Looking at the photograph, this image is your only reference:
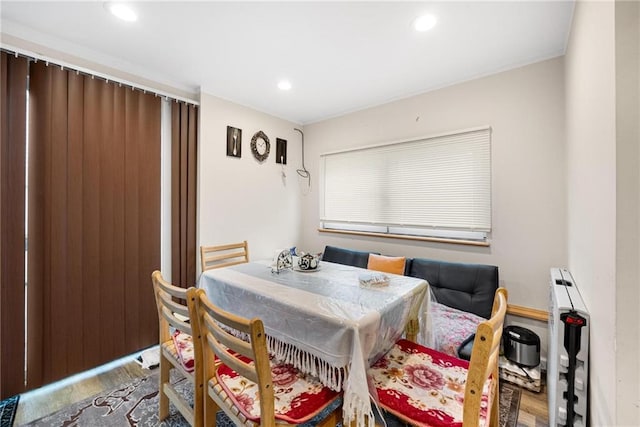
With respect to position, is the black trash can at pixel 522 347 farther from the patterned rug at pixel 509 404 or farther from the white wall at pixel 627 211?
the white wall at pixel 627 211

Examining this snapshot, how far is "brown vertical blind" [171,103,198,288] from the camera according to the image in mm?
2539

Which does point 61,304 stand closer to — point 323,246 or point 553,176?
point 323,246

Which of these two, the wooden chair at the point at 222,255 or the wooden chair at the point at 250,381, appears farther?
the wooden chair at the point at 222,255

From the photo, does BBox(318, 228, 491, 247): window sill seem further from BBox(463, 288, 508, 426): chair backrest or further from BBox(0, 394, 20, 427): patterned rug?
BBox(0, 394, 20, 427): patterned rug

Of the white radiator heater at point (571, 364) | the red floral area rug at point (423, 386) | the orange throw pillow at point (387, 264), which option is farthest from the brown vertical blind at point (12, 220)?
the white radiator heater at point (571, 364)

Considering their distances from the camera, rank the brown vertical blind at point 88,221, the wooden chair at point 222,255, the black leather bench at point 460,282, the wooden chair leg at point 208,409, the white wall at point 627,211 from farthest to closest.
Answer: the wooden chair at point 222,255 < the black leather bench at point 460,282 < the brown vertical blind at point 88,221 < the wooden chair leg at point 208,409 < the white wall at point 627,211

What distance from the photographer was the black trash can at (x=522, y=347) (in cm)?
191

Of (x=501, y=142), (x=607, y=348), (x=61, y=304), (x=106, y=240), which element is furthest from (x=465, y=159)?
(x=61, y=304)

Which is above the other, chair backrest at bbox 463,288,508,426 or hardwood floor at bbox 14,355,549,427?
chair backrest at bbox 463,288,508,426

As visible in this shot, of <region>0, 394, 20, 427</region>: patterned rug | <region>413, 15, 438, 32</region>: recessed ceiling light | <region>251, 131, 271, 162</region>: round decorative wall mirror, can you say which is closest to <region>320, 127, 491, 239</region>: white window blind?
<region>251, 131, 271, 162</region>: round decorative wall mirror

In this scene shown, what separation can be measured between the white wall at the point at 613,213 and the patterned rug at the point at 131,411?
0.88 metres

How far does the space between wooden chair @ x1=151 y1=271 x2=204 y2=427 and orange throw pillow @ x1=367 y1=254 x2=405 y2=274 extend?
1786 millimetres

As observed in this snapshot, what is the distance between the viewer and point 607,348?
85 cm

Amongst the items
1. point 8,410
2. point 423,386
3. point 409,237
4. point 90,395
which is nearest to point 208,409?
point 423,386
